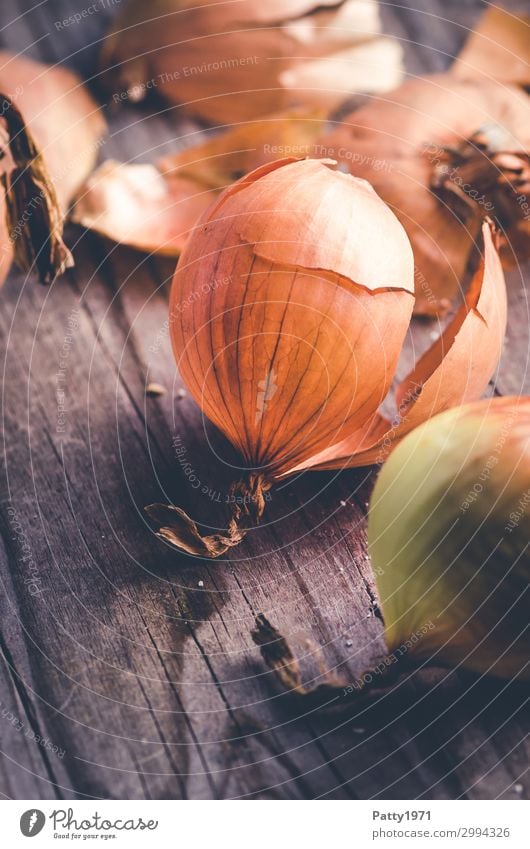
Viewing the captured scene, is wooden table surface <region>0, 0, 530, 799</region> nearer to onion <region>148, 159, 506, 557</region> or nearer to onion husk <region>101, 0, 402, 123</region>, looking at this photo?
onion <region>148, 159, 506, 557</region>

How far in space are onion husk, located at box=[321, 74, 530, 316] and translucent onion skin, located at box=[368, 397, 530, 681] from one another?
0.67 ft

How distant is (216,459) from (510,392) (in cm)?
23

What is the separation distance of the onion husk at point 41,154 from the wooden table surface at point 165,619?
8 cm

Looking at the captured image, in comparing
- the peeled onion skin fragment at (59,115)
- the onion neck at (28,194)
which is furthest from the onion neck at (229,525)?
the peeled onion skin fragment at (59,115)

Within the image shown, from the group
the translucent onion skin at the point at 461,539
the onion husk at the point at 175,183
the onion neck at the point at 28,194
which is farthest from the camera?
the onion husk at the point at 175,183

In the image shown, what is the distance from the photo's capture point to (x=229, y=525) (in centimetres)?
55

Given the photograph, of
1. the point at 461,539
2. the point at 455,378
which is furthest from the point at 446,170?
the point at 461,539

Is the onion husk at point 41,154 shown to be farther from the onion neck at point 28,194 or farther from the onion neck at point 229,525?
the onion neck at point 229,525

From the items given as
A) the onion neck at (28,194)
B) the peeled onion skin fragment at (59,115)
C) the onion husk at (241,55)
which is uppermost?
the onion husk at (241,55)

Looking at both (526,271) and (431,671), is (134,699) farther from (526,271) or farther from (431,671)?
(526,271)

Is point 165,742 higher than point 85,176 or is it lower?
lower

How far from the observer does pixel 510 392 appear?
639mm

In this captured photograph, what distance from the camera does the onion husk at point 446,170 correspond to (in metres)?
0.65
